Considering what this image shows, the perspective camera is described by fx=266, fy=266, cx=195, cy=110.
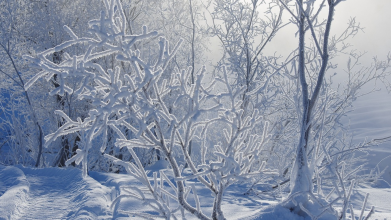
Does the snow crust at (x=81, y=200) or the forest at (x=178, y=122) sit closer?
the forest at (x=178, y=122)

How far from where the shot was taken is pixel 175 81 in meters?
1.66

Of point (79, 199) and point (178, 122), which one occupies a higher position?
point (178, 122)

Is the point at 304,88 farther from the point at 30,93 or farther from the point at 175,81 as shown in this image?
the point at 30,93

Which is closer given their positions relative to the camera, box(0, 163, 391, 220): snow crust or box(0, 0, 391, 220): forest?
box(0, 0, 391, 220): forest

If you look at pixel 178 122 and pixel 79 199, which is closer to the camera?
pixel 178 122

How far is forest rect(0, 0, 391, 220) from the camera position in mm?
1315

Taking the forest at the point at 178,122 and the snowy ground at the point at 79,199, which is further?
the snowy ground at the point at 79,199

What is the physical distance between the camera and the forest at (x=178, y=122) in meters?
1.32

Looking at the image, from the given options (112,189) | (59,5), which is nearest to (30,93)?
(59,5)

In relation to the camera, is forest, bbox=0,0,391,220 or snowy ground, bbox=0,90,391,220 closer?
forest, bbox=0,0,391,220

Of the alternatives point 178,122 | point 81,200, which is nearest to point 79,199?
point 81,200

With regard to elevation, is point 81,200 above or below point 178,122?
below

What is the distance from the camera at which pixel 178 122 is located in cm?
148

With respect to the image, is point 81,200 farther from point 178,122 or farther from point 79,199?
point 178,122
